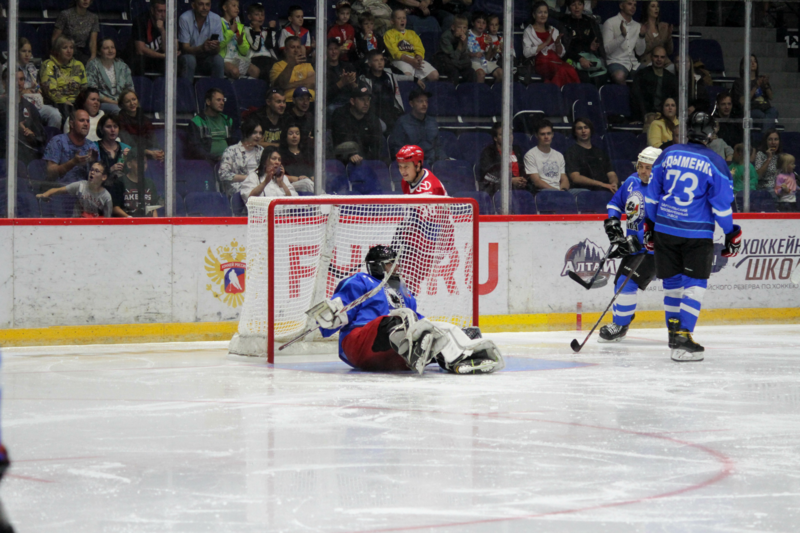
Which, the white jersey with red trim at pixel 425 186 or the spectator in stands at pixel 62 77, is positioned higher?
the spectator in stands at pixel 62 77

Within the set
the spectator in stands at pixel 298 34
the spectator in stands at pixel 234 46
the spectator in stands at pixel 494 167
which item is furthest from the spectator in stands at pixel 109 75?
the spectator in stands at pixel 494 167

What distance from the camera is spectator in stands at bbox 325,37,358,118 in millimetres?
8211

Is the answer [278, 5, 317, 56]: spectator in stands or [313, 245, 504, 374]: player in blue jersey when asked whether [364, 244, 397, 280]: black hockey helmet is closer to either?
[313, 245, 504, 374]: player in blue jersey

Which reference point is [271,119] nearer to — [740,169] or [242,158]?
[242,158]

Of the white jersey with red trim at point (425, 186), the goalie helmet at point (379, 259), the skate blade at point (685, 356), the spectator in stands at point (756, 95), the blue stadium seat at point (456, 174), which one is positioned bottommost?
the skate blade at point (685, 356)

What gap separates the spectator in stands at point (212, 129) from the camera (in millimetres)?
7883

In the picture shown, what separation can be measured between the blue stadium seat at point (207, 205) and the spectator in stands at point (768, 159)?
15.0ft

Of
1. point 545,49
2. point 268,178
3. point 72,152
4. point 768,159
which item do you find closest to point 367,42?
point 268,178

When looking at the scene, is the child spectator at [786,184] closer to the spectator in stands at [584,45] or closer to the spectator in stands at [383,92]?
the spectator in stands at [584,45]

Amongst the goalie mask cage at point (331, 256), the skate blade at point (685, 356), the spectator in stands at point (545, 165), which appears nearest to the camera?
the skate blade at point (685, 356)

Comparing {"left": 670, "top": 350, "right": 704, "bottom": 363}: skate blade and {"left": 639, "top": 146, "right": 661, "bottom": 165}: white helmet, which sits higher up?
{"left": 639, "top": 146, "right": 661, "bottom": 165}: white helmet

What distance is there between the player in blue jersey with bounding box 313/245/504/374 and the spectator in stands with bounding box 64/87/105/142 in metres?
2.63

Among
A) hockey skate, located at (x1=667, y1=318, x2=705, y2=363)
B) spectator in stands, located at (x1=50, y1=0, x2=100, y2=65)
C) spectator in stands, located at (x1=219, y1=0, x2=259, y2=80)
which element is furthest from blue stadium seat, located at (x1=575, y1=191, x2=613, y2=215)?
spectator in stands, located at (x1=50, y1=0, x2=100, y2=65)

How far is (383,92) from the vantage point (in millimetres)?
8469
